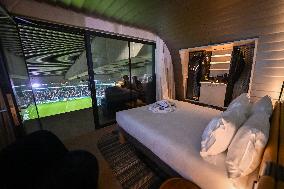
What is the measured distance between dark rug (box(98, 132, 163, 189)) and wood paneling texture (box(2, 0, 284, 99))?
289cm

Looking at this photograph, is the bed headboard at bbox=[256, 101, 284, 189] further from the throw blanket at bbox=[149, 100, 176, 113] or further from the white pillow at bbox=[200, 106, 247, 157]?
the throw blanket at bbox=[149, 100, 176, 113]

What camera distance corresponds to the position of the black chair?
134 cm

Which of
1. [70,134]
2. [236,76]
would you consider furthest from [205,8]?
[70,134]

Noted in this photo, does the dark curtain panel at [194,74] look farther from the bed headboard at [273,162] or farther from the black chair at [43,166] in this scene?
the black chair at [43,166]

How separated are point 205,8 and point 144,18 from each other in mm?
1427

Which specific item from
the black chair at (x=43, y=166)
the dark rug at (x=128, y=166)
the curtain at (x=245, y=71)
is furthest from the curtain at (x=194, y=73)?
the black chair at (x=43, y=166)

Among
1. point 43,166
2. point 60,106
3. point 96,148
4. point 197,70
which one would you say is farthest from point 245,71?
point 60,106

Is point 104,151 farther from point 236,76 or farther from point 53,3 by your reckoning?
point 236,76

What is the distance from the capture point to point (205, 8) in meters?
2.78

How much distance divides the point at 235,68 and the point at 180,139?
151 inches

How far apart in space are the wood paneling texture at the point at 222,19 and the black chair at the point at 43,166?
2.68m

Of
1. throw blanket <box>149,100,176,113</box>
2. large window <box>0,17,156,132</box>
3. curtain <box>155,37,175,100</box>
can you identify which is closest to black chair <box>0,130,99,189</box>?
large window <box>0,17,156,132</box>

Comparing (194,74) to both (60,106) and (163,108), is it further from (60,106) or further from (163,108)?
(60,106)

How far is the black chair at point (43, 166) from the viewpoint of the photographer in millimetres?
1338
